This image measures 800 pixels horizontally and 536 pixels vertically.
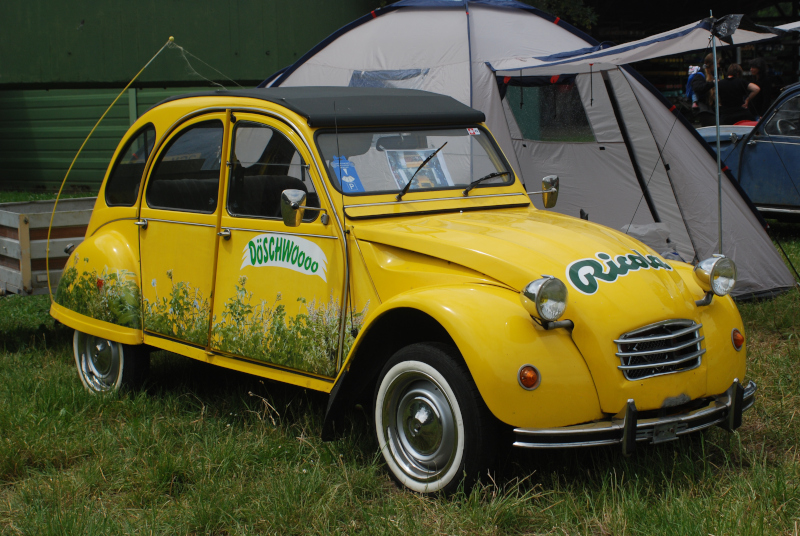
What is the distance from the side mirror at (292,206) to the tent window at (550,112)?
4.95 meters

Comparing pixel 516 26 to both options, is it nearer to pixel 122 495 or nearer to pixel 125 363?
pixel 125 363

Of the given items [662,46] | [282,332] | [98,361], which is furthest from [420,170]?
[662,46]

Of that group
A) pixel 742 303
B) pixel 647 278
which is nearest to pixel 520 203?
pixel 647 278

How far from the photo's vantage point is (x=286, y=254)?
4035 millimetres

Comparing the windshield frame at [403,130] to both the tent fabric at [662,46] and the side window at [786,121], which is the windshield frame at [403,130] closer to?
the tent fabric at [662,46]

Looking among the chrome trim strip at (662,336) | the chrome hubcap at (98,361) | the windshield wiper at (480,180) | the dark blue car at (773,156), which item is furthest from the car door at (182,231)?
the dark blue car at (773,156)

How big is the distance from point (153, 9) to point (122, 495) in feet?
44.6

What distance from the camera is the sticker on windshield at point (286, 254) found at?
3912 millimetres

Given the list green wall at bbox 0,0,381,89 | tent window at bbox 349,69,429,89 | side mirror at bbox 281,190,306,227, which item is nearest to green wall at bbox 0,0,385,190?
green wall at bbox 0,0,381,89

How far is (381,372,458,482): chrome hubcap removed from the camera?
131 inches

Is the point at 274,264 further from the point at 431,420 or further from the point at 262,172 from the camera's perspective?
the point at 431,420

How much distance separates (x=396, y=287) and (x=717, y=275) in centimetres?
146

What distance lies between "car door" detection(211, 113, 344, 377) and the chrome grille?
1.36m

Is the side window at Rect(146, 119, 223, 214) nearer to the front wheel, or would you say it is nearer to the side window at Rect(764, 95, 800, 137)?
the front wheel
